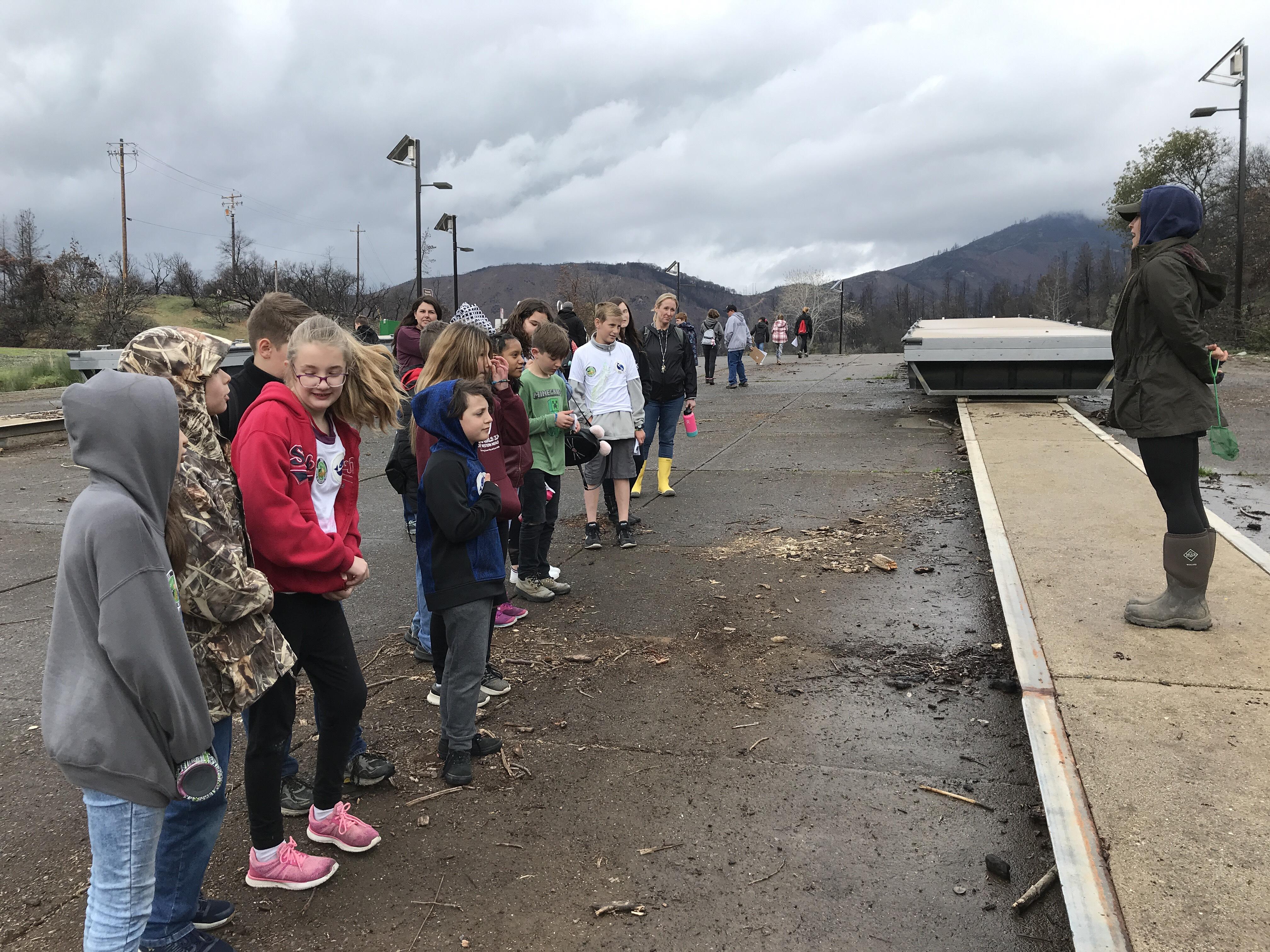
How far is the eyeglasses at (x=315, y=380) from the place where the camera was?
9.41 ft

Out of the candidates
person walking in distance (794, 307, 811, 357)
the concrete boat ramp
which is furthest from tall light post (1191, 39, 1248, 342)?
the concrete boat ramp

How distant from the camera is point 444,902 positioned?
2742 millimetres

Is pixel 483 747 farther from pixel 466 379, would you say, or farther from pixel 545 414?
pixel 545 414

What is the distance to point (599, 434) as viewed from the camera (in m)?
6.11

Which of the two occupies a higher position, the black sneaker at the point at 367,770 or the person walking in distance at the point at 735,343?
the person walking in distance at the point at 735,343

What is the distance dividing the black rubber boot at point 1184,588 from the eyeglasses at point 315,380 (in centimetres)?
381

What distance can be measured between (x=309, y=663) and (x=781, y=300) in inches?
5425

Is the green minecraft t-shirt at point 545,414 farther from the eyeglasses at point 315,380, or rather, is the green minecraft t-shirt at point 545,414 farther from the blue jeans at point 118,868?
the blue jeans at point 118,868

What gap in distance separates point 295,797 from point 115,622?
1611mm

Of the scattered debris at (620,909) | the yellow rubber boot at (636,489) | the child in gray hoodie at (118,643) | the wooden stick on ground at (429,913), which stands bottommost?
the wooden stick on ground at (429,913)

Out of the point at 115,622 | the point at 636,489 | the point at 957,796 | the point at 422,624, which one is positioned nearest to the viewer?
the point at 115,622

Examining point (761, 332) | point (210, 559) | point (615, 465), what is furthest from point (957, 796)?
point (761, 332)

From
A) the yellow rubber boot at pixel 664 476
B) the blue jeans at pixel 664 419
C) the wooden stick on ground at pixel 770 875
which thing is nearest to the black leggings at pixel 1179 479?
the wooden stick on ground at pixel 770 875

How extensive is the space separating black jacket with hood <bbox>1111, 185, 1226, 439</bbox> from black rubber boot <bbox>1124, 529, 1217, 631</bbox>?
0.53 m
